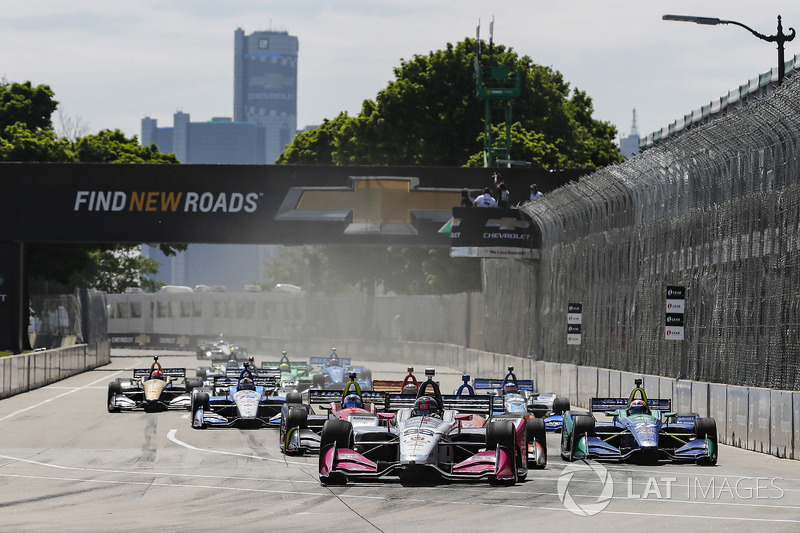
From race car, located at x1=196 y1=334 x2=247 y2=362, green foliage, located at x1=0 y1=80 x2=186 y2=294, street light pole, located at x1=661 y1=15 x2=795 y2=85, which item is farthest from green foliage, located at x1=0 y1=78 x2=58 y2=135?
street light pole, located at x1=661 y1=15 x2=795 y2=85

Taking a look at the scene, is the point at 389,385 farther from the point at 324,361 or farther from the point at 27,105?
the point at 27,105

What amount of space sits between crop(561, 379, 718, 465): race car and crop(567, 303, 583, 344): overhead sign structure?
1250 cm

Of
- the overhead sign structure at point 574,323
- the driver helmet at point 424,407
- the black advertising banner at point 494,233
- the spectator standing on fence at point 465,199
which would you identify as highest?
the spectator standing on fence at point 465,199

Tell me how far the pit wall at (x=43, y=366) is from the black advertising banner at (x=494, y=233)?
12.4m

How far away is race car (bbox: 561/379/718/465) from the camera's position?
57.9ft

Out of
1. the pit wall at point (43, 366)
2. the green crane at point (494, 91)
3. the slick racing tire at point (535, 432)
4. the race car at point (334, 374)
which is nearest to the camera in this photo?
the slick racing tire at point (535, 432)

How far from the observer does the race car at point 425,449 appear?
15.2 meters

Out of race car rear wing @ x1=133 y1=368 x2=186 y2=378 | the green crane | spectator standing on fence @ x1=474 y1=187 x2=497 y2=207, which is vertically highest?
the green crane

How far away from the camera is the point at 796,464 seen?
18000 millimetres

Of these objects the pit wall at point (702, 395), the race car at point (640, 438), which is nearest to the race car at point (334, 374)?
the pit wall at point (702, 395)

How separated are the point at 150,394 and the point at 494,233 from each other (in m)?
14.4

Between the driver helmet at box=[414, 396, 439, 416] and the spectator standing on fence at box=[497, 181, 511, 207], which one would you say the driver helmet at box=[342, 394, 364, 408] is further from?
the spectator standing on fence at box=[497, 181, 511, 207]

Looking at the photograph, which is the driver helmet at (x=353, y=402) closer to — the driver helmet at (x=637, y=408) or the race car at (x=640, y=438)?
the race car at (x=640, y=438)

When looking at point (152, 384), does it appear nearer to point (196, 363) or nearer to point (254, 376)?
point (254, 376)
